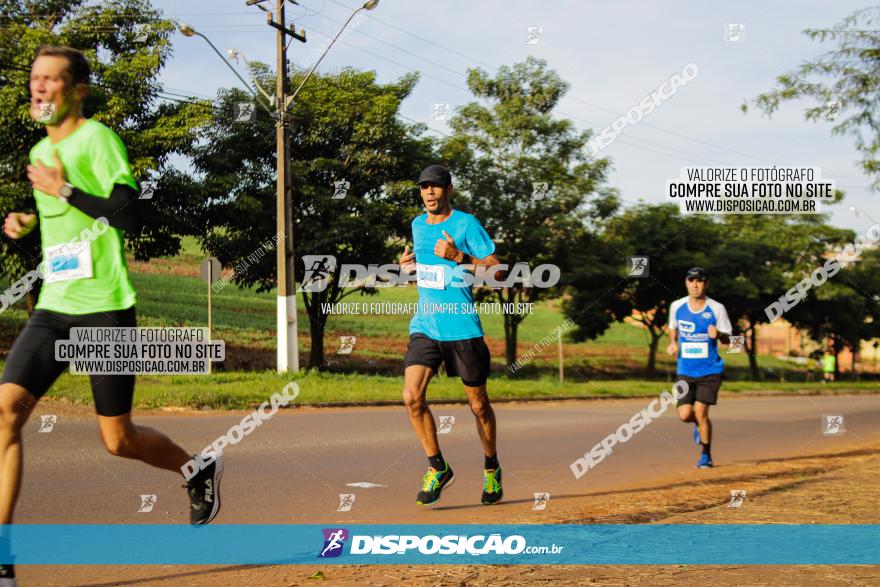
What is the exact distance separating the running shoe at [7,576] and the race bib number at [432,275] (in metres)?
3.08

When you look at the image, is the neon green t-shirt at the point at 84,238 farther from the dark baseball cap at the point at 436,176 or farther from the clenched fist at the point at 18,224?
the dark baseball cap at the point at 436,176

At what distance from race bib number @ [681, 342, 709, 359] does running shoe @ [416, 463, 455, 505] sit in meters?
4.08

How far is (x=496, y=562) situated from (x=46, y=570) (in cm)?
212

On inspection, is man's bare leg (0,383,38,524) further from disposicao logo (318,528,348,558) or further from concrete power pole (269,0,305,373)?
concrete power pole (269,0,305,373)

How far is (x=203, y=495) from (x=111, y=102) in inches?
790

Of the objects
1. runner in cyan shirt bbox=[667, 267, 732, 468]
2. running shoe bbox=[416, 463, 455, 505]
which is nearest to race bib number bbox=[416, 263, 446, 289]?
running shoe bbox=[416, 463, 455, 505]

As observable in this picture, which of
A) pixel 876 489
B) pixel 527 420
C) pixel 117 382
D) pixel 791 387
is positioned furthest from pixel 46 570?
pixel 791 387

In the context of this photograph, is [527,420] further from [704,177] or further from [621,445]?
[704,177]

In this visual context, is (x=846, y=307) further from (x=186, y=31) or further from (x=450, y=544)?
(x=450, y=544)

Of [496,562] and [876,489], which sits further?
[876,489]

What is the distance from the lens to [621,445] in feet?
39.0

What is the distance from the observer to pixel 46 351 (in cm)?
399

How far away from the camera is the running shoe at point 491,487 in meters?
6.46

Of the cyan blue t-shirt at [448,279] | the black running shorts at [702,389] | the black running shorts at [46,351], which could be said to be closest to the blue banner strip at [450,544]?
the black running shorts at [46,351]
